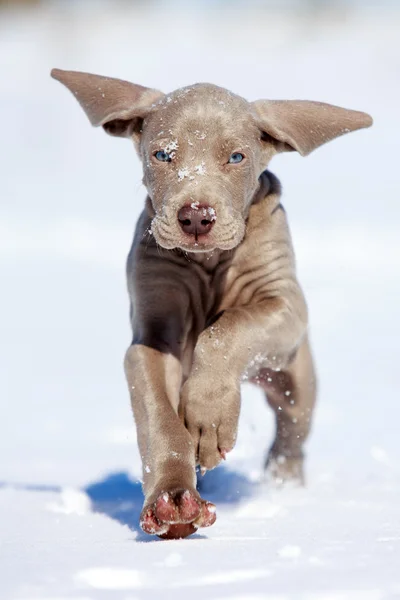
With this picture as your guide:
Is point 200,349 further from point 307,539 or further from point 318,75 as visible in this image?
point 318,75

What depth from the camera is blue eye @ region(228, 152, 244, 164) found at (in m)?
5.02

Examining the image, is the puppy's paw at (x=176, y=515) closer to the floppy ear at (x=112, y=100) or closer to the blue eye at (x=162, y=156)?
the blue eye at (x=162, y=156)

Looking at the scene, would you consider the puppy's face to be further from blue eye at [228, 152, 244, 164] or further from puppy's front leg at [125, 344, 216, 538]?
puppy's front leg at [125, 344, 216, 538]

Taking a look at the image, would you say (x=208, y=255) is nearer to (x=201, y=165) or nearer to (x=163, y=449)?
(x=201, y=165)

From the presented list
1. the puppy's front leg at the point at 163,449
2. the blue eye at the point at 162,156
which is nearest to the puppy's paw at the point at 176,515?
the puppy's front leg at the point at 163,449

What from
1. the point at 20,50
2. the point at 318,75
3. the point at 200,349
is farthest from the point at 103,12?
the point at 200,349

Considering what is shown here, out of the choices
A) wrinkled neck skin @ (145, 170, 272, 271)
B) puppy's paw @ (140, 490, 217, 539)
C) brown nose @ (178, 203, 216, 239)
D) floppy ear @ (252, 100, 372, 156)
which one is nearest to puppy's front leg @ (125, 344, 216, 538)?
puppy's paw @ (140, 490, 217, 539)

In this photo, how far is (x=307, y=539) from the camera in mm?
4098

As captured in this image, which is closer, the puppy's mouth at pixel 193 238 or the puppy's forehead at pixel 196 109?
the puppy's mouth at pixel 193 238

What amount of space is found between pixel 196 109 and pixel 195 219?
0.61 metres

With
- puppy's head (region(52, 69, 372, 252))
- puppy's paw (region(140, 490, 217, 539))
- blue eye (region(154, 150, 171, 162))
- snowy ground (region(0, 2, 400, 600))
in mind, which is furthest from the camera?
blue eye (region(154, 150, 171, 162))

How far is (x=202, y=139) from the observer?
4.97m

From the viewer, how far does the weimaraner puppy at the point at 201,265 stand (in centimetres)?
461

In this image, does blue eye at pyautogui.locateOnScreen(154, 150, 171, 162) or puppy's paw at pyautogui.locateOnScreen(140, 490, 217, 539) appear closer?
puppy's paw at pyautogui.locateOnScreen(140, 490, 217, 539)
